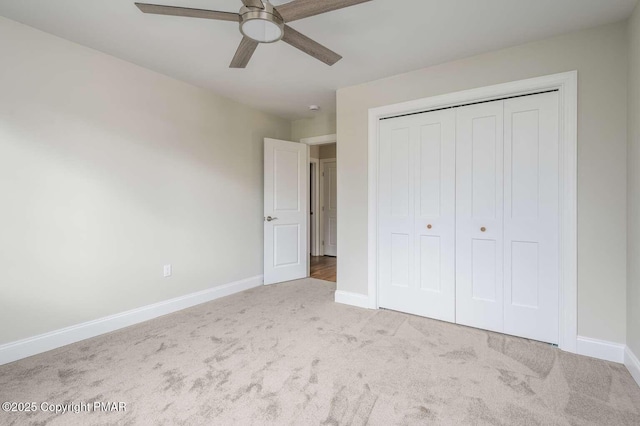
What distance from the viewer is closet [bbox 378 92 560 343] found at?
92.7 inches

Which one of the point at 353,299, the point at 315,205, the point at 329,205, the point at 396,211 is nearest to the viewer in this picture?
the point at 396,211

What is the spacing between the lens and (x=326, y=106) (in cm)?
394

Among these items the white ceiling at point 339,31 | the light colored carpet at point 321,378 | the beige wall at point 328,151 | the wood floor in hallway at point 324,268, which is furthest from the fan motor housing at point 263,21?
the beige wall at point 328,151

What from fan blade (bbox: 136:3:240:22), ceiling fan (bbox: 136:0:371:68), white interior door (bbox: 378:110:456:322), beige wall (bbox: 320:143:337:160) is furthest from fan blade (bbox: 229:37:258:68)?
beige wall (bbox: 320:143:337:160)

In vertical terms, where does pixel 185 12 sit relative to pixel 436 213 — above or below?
above

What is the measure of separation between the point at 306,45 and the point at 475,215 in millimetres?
1998

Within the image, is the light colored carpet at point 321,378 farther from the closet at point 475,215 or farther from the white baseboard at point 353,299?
the white baseboard at point 353,299

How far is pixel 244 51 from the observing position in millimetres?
1945

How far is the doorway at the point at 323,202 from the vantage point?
641 centimetres

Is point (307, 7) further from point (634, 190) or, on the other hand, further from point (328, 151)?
point (328, 151)

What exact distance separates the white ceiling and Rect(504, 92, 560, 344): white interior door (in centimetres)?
57

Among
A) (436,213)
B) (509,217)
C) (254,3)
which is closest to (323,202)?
(436,213)

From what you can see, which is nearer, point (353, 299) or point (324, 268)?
point (353, 299)

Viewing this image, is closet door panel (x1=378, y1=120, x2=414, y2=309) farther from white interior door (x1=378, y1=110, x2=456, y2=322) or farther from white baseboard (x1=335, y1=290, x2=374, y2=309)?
white baseboard (x1=335, y1=290, x2=374, y2=309)
